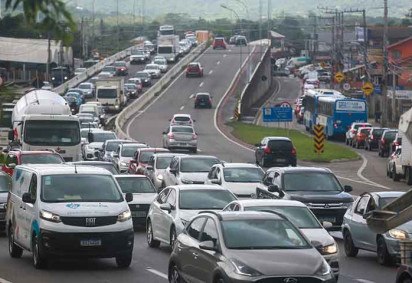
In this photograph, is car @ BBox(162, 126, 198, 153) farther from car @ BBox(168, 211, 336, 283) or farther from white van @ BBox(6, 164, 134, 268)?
car @ BBox(168, 211, 336, 283)

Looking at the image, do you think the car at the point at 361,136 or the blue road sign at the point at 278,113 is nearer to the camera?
the blue road sign at the point at 278,113

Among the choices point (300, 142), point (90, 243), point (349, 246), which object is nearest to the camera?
point (90, 243)

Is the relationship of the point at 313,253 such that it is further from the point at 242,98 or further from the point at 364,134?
the point at 242,98

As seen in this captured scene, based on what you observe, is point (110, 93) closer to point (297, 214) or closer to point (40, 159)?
point (40, 159)

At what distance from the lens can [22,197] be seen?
67.9ft

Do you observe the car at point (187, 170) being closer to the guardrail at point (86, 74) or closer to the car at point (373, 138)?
the car at point (373, 138)

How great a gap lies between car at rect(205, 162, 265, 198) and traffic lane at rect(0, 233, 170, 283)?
8798 mm

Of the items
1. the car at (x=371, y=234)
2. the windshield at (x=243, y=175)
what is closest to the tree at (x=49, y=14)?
the car at (x=371, y=234)

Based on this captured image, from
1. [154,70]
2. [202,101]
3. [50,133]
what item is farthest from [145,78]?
[50,133]

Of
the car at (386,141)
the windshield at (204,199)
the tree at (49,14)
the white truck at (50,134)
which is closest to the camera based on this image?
the tree at (49,14)

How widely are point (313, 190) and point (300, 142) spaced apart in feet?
146

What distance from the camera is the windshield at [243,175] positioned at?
32500 millimetres

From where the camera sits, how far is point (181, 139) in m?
62.7

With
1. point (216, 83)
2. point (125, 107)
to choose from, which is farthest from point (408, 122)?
point (216, 83)
